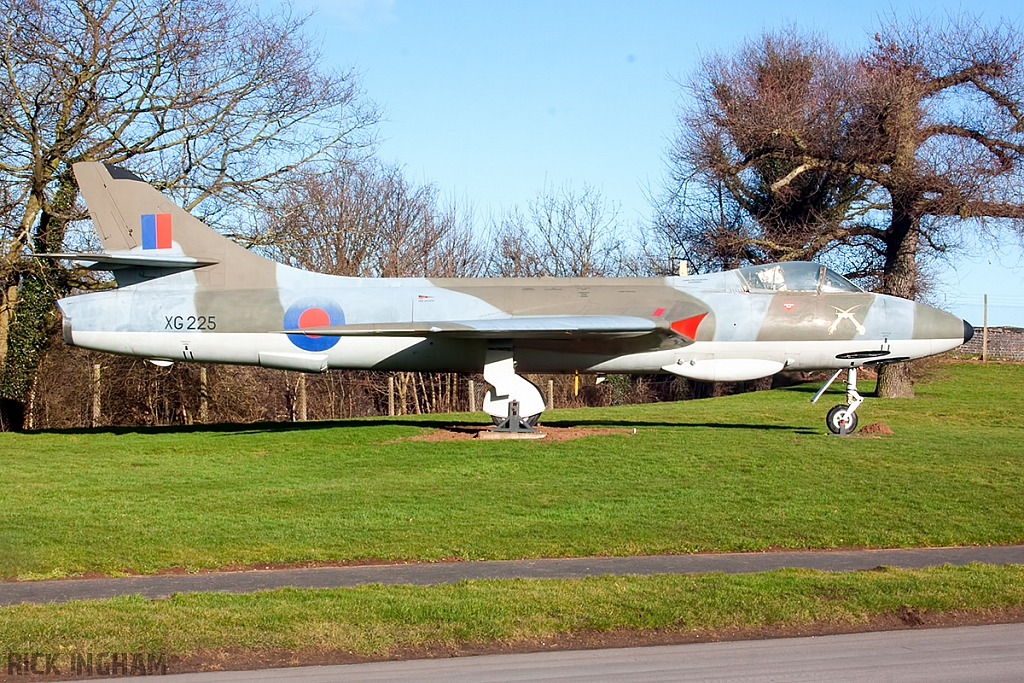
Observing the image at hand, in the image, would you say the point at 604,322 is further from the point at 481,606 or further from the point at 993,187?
the point at 993,187

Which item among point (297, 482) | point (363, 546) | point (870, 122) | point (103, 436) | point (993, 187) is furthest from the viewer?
point (870, 122)

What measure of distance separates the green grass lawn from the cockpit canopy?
255cm

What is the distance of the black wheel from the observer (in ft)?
59.0

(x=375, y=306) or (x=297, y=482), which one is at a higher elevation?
(x=375, y=306)

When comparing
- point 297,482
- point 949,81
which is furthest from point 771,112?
point 297,482

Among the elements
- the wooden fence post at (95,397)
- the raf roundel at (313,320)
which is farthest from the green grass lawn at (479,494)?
the wooden fence post at (95,397)

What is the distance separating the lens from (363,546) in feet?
33.1

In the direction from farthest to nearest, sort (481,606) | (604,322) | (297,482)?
1. (604,322)
2. (297,482)
3. (481,606)

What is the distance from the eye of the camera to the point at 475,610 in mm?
7523

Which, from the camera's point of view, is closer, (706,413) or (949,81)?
(706,413)

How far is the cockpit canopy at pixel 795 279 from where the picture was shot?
58.8 ft

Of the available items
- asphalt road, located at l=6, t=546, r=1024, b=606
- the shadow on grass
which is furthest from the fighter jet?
asphalt road, located at l=6, t=546, r=1024, b=606

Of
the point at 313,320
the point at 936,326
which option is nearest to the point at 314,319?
the point at 313,320

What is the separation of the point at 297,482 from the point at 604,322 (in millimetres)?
5698
